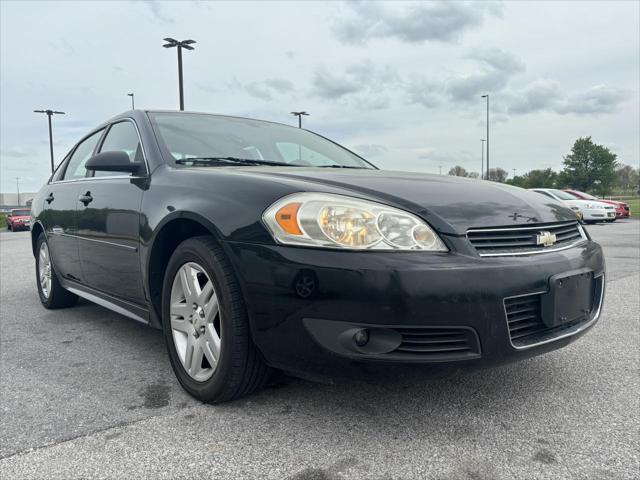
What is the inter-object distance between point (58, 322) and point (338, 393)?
2596 mm

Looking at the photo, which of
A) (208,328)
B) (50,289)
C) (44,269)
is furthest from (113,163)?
(44,269)

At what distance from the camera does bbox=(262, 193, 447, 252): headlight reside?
1.95 metres

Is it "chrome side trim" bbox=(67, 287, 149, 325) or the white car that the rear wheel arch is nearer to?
"chrome side trim" bbox=(67, 287, 149, 325)

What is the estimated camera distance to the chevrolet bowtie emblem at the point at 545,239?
2.22m

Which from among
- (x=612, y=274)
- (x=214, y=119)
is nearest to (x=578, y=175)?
(x=612, y=274)

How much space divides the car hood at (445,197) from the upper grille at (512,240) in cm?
3

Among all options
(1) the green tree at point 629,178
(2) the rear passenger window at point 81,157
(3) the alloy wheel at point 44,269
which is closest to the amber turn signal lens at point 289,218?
(2) the rear passenger window at point 81,157

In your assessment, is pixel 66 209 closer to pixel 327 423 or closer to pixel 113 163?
pixel 113 163

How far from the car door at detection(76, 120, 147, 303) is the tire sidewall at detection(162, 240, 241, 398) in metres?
0.39

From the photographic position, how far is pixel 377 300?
73.2 inches

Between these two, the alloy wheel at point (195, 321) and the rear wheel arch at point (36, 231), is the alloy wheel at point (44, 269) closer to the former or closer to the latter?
the rear wheel arch at point (36, 231)

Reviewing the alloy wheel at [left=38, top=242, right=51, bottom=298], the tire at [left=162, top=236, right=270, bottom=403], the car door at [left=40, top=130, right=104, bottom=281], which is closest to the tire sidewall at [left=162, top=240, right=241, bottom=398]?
the tire at [left=162, top=236, right=270, bottom=403]

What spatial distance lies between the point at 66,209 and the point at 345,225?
2.75 m

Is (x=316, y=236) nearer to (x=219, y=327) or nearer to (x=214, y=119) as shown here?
(x=219, y=327)
